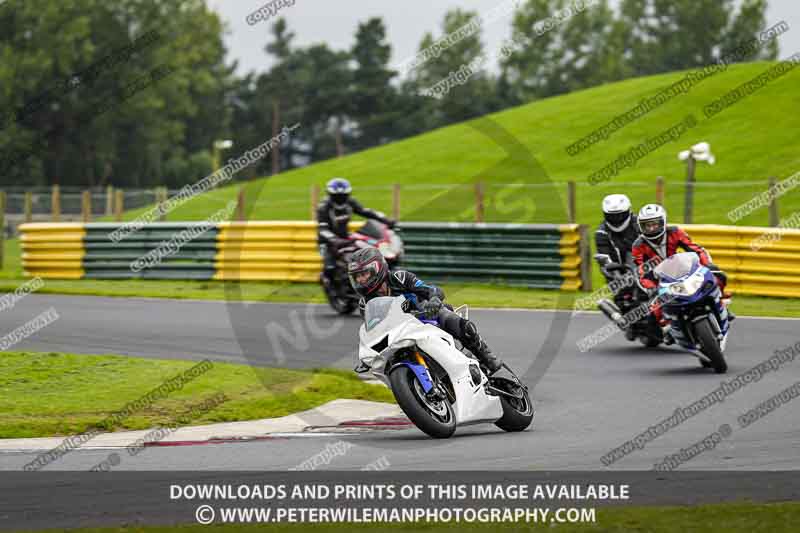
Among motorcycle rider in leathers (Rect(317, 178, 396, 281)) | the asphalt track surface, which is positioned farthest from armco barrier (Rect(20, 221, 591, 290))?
motorcycle rider in leathers (Rect(317, 178, 396, 281))

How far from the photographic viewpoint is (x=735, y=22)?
355 ft

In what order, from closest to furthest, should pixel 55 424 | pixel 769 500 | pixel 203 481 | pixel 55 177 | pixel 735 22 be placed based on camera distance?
pixel 769 500, pixel 203 481, pixel 55 424, pixel 55 177, pixel 735 22

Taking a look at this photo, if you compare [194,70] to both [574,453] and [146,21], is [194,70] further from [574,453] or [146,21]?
[574,453]

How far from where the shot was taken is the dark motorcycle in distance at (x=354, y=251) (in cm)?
1908

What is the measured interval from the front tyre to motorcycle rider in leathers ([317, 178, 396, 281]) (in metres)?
10.0

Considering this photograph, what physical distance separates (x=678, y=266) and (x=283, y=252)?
13.3 meters

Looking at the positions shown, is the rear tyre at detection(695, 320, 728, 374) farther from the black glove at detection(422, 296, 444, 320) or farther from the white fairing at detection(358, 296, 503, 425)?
the black glove at detection(422, 296, 444, 320)

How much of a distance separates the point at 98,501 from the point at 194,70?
107497 mm

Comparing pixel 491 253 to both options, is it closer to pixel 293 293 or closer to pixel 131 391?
pixel 293 293

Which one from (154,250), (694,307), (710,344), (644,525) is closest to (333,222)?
(694,307)

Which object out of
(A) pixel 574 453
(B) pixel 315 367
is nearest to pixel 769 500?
(A) pixel 574 453

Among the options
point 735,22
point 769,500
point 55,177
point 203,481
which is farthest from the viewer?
point 735,22

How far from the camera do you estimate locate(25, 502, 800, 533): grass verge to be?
656cm

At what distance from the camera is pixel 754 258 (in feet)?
69.1
